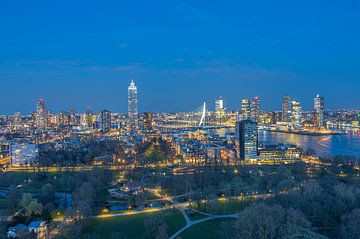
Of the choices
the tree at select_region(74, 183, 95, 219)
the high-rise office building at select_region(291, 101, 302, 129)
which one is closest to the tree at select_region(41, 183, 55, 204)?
the tree at select_region(74, 183, 95, 219)

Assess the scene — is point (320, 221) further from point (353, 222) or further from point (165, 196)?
point (165, 196)

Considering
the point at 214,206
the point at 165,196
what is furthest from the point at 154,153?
the point at 214,206

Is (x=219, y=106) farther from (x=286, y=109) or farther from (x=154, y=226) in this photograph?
(x=154, y=226)

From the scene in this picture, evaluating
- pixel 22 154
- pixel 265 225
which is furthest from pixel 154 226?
pixel 22 154

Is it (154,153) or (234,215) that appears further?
(154,153)

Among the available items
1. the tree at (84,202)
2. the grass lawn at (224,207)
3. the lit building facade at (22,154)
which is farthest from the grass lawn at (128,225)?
the lit building facade at (22,154)
